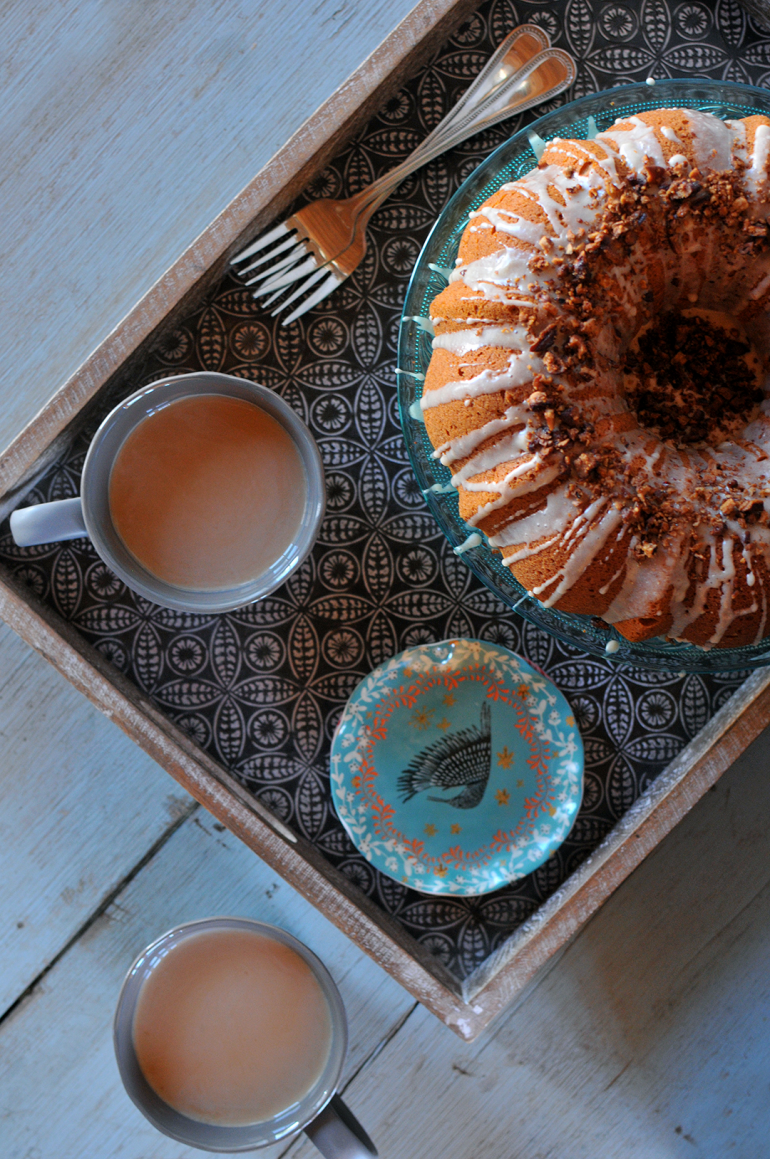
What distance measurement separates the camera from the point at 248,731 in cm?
99

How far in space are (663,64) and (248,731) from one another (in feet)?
3.13

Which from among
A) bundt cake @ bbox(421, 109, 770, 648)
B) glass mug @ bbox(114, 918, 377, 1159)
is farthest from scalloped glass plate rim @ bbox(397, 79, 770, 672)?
glass mug @ bbox(114, 918, 377, 1159)

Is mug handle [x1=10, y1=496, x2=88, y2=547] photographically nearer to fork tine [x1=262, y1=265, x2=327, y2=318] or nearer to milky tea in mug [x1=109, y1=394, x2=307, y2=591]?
milky tea in mug [x1=109, y1=394, x2=307, y2=591]

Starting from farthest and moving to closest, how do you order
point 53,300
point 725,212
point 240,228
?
1. point 53,300
2. point 240,228
3. point 725,212

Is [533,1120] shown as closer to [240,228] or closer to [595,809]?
[595,809]

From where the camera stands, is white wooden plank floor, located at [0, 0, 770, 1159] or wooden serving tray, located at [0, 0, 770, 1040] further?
white wooden plank floor, located at [0, 0, 770, 1159]

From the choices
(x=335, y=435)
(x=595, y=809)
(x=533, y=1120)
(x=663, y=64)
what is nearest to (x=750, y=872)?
(x=595, y=809)

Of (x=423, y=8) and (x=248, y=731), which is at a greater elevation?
(x=423, y=8)

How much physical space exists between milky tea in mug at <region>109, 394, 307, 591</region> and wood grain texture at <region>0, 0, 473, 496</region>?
0.24 meters

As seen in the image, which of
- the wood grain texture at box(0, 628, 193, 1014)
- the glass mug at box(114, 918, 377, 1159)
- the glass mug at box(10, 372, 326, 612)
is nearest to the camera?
the glass mug at box(10, 372, 326, 612)

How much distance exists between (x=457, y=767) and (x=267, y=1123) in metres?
0.54

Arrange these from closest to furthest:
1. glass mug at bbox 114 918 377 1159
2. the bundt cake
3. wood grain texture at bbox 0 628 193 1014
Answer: the bundt cake
glass mug at bbox 114 918 377 1159
wood grain texture at bbox 0 628 193 1014

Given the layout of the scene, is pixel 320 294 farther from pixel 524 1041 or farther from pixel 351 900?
pixel 524 1041

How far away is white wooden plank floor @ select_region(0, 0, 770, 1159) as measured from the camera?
1.07 meters
